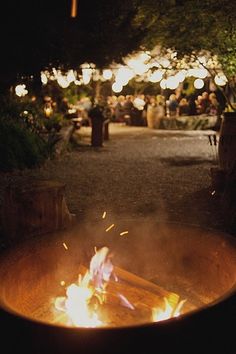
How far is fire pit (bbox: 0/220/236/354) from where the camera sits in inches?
94.4

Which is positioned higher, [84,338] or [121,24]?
[121,24]

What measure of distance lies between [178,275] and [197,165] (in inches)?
328

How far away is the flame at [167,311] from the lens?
3.06 metres

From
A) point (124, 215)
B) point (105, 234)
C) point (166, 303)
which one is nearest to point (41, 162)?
point (124, 215)

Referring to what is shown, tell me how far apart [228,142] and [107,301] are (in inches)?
261

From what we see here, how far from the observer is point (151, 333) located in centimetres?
237

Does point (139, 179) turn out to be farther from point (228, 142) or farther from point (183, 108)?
point (183, 108)

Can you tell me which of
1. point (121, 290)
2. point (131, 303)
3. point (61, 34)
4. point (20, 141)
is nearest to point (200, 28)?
point (61, 34)

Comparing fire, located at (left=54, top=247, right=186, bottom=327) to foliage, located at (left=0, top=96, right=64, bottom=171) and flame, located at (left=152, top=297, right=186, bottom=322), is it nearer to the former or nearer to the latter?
flame, located at (left=152, top=297, right=186, bottom=322)

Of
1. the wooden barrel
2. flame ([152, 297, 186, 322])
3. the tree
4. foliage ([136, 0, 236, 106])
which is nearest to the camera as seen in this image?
flame ([152, 297, 186, 322])

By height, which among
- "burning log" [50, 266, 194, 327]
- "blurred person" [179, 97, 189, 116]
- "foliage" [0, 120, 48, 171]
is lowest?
"burning log" [50, 266, 194, 327]

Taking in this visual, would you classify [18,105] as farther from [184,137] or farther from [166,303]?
[166,303]

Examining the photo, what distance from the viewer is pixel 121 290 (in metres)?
3.52

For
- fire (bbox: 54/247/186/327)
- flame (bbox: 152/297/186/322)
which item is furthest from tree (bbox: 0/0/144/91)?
flame (bbox: 152/297/186/322)
